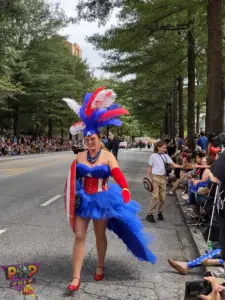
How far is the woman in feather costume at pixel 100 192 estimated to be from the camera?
186 inches

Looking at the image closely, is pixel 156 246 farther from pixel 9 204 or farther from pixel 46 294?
pixel 9 204

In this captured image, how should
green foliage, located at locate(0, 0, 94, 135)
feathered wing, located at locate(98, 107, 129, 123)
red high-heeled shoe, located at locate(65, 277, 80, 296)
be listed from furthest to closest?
green foliage, located at locate(0, 0, 94, 135)
feathered wing, located at locate(98, 107, 129, 123)
red high-heeled shoe, located at locate(65, 277, 80, 296)

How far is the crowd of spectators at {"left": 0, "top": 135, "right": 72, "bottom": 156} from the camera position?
37.2m

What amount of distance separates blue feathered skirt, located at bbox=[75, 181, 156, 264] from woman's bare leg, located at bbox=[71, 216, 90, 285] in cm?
10

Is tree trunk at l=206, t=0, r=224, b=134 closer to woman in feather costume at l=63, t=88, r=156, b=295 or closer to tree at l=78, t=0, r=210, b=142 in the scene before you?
tree at l=78, t=0, r=210, b=142

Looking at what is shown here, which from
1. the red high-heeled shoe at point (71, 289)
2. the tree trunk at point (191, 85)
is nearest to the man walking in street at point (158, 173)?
the red high-heeled shoe at point (71, 289)

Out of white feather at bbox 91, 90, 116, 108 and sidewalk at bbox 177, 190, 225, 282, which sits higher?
white feather at bbox 91, 90, 116, 108

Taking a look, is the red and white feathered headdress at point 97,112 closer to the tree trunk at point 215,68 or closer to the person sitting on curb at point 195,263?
the person sitting on curb at point 195,263

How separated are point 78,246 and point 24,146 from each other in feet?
124

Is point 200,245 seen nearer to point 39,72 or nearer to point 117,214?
point 117,214

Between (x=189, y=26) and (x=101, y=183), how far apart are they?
44.8 ft

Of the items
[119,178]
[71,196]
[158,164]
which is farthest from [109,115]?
[158,164]

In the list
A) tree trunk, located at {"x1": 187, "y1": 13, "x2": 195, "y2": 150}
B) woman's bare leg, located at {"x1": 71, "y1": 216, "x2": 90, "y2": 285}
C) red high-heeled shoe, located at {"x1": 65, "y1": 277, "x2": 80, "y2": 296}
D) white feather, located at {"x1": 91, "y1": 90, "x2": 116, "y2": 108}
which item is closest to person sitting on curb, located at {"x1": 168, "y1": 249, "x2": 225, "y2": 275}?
woman's bare leg, located at {"x1": 71, "y1": 216, "x2": 90, "y2": 285}

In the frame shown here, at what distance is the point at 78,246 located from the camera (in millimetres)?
4699
